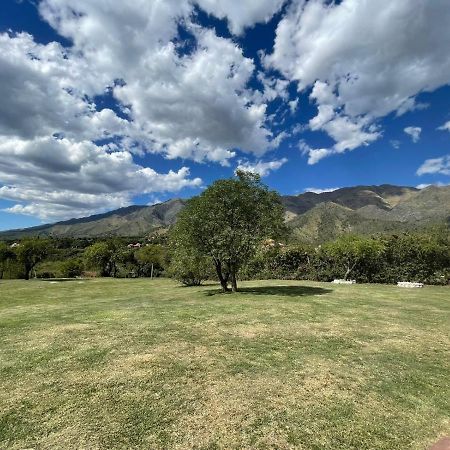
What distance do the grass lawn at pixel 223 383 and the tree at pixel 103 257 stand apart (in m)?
46.6

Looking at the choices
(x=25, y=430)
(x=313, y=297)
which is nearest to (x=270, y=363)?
(x=25, y=430)

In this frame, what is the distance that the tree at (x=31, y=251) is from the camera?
51.5m

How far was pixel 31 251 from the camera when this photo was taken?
51750mm

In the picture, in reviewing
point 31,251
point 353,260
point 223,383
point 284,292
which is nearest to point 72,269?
point 31,251

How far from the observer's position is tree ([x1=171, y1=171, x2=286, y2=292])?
78.9 ft

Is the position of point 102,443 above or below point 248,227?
below

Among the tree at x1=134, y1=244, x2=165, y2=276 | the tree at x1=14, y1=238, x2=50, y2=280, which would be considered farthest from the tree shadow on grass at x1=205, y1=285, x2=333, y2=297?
the tree at x1=134, y1=244, x2=165, y2=276

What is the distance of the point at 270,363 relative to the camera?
973 centimetres

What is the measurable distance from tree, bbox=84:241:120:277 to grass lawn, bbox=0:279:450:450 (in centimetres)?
4662

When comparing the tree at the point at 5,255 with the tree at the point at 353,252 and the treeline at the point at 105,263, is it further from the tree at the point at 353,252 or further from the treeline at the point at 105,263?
the tree at the point at 353,252

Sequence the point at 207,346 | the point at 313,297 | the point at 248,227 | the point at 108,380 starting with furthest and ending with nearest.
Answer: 1. the point at 248,227
2. the point at 313,297
3. the point at 207,346
4. the point at 108,380

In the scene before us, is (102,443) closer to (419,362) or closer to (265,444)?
(265,444)

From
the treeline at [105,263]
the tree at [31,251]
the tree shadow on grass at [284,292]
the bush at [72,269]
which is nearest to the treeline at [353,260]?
the tree at [31,251]

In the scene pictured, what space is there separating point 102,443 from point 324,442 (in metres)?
3.75
